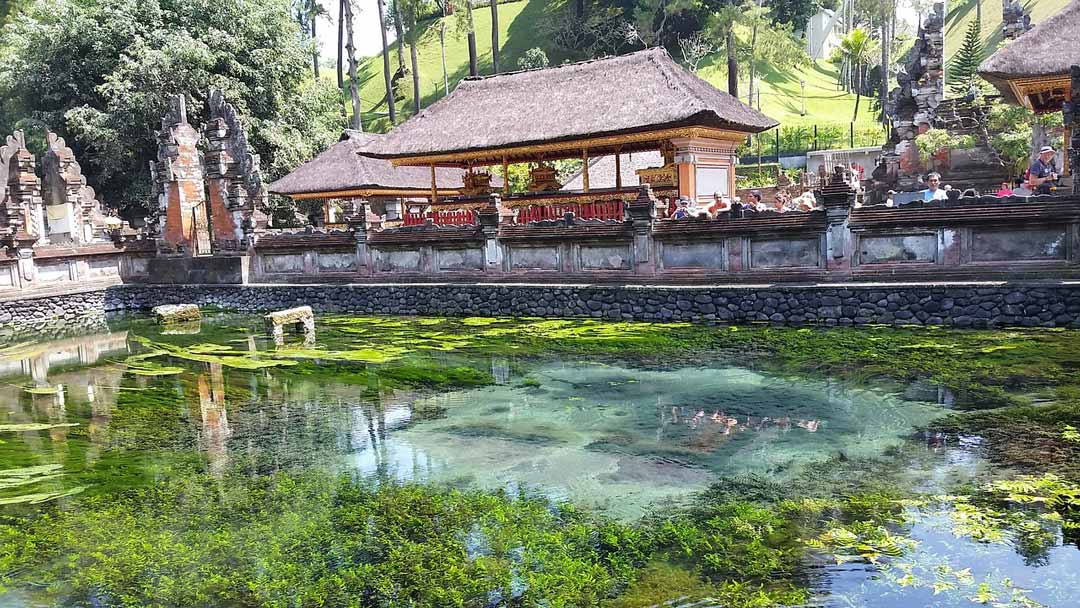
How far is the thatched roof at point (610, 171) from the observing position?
2492cm

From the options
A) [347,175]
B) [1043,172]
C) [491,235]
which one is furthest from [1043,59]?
[347,175]

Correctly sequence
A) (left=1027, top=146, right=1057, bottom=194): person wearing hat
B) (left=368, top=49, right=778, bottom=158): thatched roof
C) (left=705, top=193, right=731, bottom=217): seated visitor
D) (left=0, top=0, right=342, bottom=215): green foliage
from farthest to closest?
1. (left=0, top=0, right=342, bottom=215): green foliage
2. (left=368, top=49, right=778, bottom=158): thatched roof
3. (left=705, top=193, right=731, bottom=217): seated visitor
4. (left=1027, top=146, right=1057, bottom=194): person wearing hat

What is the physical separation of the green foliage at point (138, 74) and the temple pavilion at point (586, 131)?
10.1 m

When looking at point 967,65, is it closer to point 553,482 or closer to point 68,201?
point 68,201

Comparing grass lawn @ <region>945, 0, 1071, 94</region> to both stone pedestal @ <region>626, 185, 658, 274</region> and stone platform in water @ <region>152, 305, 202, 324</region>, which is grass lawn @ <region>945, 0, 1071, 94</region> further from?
stone platform in water @ <region>152, 305, 202, 324</region>

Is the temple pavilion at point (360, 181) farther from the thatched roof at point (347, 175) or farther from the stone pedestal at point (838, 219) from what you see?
the stone pedestal at point (838, 219)

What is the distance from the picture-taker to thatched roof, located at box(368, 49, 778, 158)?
1750 cm

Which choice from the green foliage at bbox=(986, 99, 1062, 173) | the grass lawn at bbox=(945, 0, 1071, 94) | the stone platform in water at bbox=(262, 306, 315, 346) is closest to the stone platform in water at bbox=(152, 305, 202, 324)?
the stone platform in water at bbox=(262, 306, 315, 346)

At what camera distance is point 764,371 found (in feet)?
32.1

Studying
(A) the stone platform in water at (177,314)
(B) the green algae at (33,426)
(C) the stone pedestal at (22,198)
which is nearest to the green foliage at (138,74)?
(C) the stone pedestal at (22,198)

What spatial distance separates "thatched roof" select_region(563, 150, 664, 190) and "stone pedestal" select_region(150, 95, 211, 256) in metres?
10.5

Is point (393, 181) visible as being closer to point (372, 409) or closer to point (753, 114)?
point (753, 114)

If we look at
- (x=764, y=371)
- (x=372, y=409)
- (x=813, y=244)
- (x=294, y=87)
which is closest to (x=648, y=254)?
(x=813, y=244)

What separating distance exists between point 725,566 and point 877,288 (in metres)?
8.71
